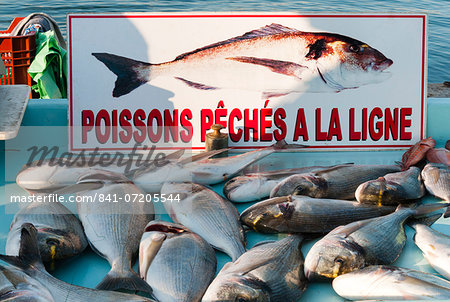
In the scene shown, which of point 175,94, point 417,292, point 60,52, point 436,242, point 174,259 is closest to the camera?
point 417,292

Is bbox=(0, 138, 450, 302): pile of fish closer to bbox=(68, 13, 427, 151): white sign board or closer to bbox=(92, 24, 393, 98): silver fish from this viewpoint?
bbox=(68, 13, 427, 151): white sign board

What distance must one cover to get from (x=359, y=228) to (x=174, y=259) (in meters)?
0.73

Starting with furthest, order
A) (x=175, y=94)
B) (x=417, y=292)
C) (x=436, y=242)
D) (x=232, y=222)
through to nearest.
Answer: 1. (x=175, y=94)
2. (x=232, y=222)
3. (x=436, y=242)
4. (x=417, y=292)

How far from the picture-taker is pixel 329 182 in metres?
2.60

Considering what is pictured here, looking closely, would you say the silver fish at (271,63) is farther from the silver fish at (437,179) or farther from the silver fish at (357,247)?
the silver fish at (357,247)

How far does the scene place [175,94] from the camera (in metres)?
3.05

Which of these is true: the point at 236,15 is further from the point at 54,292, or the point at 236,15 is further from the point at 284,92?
the point at 54,292

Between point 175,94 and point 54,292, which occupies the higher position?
point 175,94

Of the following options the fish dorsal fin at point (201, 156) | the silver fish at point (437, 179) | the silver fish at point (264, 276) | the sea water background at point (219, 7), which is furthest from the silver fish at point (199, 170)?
the sea water background at point (219, 7)

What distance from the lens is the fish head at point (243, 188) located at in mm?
2598

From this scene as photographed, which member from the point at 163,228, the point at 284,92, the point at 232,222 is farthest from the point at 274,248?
the point at 284,92

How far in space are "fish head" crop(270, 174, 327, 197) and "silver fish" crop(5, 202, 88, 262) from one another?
2.89ft

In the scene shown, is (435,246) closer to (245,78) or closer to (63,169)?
(245,78)

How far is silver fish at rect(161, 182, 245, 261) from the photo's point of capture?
2242 millimetres
